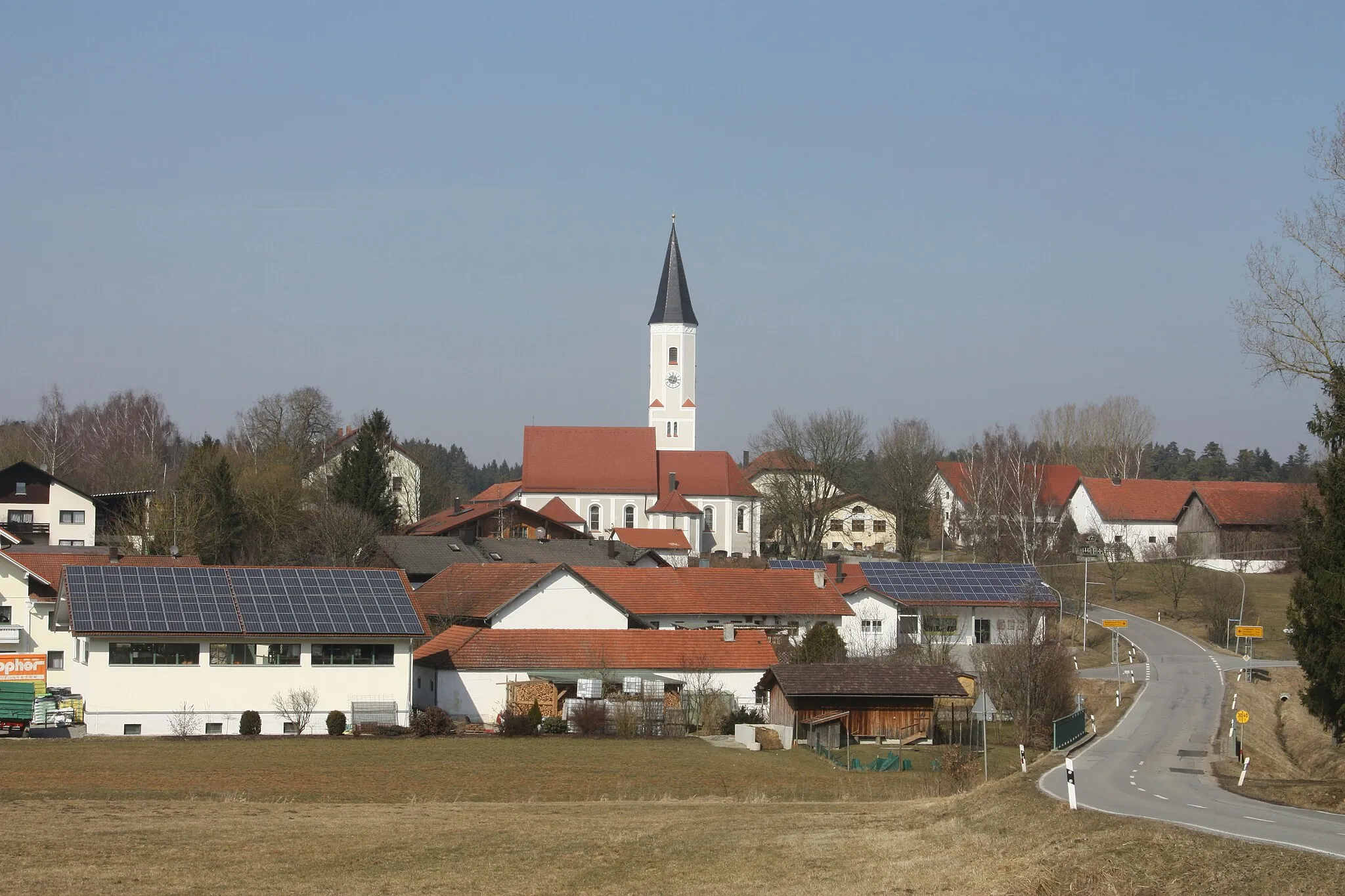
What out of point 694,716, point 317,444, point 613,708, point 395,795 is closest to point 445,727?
point 613,708

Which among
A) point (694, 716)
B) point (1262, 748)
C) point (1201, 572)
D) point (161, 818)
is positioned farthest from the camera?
point (1201, 572)

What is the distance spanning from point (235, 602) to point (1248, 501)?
72.5 m

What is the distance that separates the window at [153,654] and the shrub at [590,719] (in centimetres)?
1048

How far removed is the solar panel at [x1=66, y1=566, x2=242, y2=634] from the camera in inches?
1534

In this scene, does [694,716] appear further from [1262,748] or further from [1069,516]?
[1069,516]

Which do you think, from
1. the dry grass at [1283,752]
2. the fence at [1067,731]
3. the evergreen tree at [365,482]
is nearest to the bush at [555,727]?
the fence at [1067,731]

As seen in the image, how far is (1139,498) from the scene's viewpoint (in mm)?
102062

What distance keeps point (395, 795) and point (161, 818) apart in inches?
213

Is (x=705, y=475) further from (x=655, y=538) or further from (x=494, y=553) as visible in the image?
(x=494, y=553)

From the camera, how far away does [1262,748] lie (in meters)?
39.1

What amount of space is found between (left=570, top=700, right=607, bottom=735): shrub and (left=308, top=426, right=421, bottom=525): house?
53.5 meters

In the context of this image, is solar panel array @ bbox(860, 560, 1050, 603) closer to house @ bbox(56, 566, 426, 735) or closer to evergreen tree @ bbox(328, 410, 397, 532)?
house @ bbox(56, 566, 426, 735)

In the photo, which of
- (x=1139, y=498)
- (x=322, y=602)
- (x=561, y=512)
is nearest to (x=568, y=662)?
(x=322, y=602)

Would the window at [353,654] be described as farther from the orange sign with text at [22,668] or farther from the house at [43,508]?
the house at [43,508]
